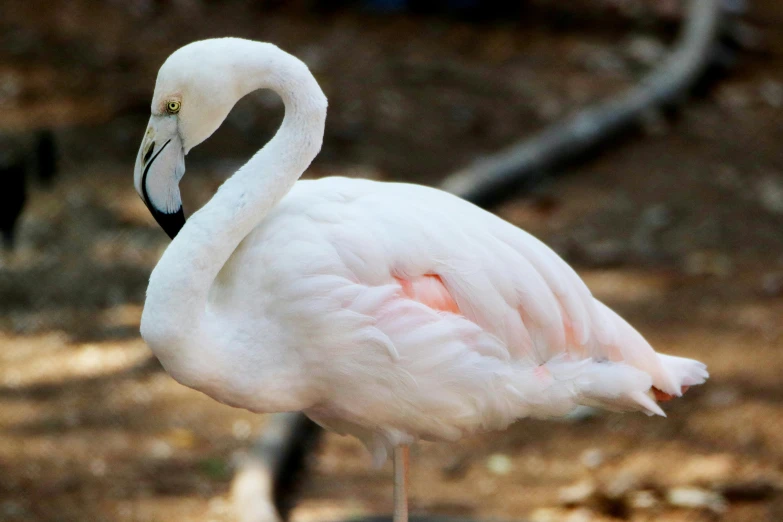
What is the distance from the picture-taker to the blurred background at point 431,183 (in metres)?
4.53

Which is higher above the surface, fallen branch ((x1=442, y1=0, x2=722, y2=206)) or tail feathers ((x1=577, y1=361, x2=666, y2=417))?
tail feathers ((x1=577, y1=361, x2=666, y2=417))

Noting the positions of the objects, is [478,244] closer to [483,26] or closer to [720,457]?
[720,457]

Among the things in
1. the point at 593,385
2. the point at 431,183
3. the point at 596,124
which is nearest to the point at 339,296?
the point at 593,385

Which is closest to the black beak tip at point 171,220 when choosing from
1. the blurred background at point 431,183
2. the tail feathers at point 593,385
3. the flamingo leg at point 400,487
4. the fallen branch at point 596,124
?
the flamingo leg at point 400,487

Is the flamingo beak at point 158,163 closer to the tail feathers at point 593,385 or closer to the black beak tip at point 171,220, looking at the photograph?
the black beak tip at point 171,220

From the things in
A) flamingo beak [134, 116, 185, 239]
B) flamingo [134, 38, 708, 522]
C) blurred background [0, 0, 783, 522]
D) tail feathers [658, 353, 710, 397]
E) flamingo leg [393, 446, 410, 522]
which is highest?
flamingo beak [134, 116, 185, 239]

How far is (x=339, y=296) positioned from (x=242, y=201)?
0.35m

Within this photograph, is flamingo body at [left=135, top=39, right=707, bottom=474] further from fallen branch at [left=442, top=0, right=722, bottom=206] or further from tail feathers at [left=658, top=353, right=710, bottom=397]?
fallen branch at [left=442, top=0, right=722, bottom=206]

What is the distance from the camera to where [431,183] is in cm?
710

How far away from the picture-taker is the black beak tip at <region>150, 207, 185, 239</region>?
9.21 ft

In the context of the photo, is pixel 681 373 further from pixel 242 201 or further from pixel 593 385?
pixel 242 201

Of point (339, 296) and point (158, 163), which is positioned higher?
point (158, 163)

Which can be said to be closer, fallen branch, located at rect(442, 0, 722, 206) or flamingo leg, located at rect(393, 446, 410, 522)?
flamingo leg, located at rect(393, 446, 410, 522)

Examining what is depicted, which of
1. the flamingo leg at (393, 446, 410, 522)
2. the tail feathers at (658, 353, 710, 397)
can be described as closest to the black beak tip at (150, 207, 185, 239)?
the flamingo leg at (393, 446, 410, 522)
